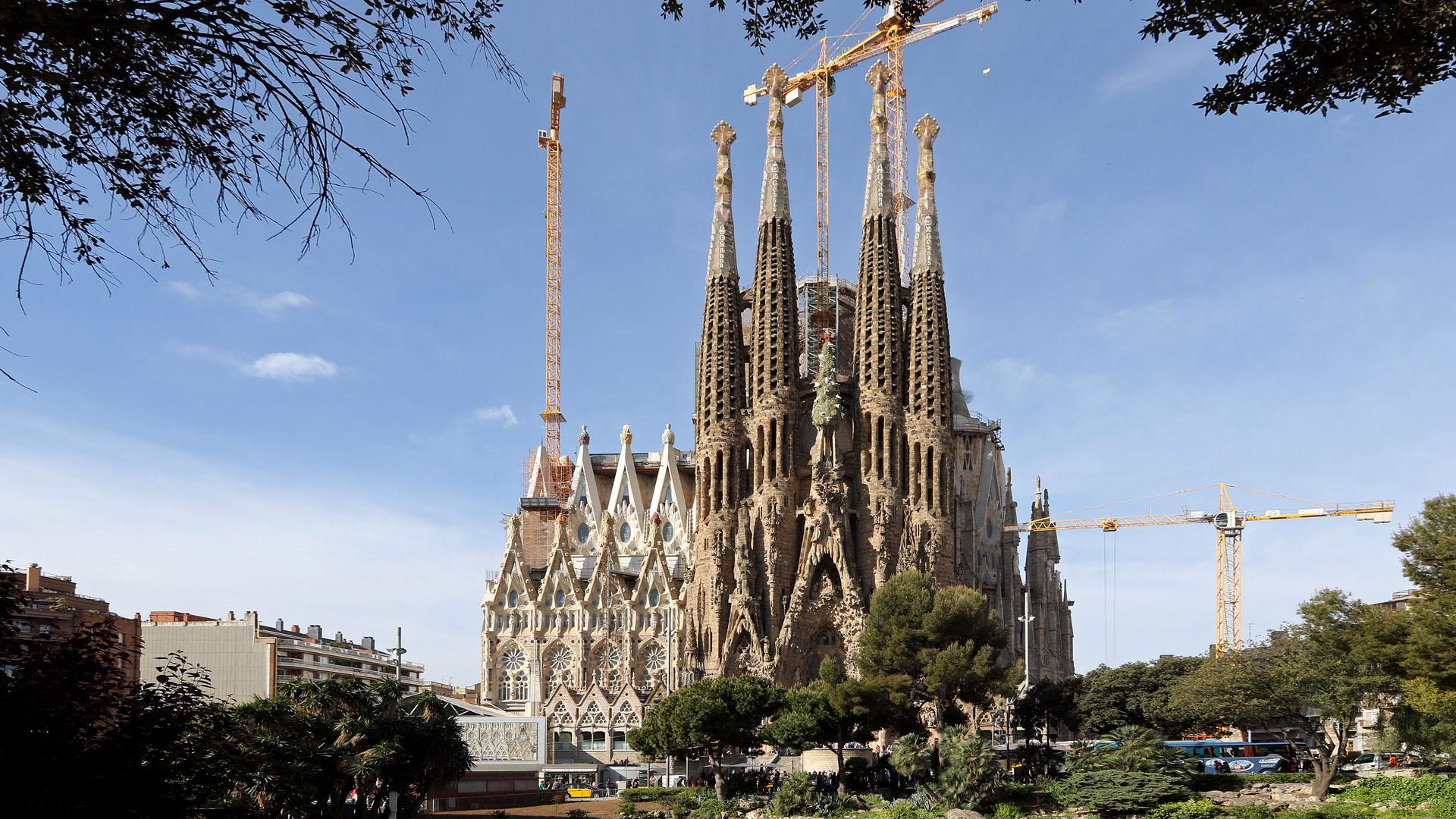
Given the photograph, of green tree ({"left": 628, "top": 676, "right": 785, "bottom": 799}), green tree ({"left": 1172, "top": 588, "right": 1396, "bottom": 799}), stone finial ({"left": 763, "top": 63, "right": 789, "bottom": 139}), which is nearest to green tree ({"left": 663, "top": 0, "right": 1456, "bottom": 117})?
green tree ({"left": 1172, "top": 588, "right": 1396, "bottom": 799})

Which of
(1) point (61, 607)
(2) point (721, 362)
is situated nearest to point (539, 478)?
(2) point (721, 362)

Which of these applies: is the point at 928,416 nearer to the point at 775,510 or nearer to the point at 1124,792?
the point at 775,510

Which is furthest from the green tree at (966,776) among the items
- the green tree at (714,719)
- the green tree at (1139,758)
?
the green tree at (714,719)

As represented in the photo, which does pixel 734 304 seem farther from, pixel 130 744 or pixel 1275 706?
pixel 130 744

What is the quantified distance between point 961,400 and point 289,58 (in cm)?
8177

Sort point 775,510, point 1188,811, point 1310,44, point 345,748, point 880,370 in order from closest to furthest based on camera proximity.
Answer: point 1310,44 < point 345,748 < point 1188,811 < point 775,510 < point 880,370

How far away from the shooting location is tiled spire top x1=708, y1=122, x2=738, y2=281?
76.9 metres

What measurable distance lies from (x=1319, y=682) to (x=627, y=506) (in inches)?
2033

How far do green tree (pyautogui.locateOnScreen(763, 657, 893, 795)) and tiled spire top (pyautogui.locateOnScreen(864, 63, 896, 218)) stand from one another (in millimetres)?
34010

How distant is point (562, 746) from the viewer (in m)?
72.3

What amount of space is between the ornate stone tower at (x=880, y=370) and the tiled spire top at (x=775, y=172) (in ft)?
16.5

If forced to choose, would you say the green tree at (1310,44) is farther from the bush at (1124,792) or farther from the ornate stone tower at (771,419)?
the ornate stone tower at (771,419)

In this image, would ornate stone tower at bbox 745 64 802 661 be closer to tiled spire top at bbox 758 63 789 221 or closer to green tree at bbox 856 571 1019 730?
tiled spire top at bbox 758 63 789 221

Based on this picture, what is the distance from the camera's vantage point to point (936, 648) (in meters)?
50.6
